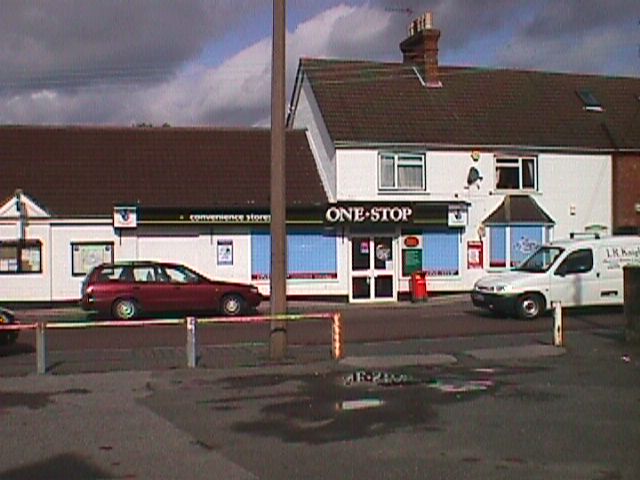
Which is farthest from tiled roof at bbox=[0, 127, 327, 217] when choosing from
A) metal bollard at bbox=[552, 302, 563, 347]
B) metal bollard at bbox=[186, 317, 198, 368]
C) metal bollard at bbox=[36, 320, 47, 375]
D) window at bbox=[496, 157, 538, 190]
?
metal bollard at bbox=[36, 320, 47, 375]

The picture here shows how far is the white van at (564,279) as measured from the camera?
78.6 ft

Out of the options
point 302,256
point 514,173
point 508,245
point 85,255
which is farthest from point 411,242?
point 85,255

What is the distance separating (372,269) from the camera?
32.8m

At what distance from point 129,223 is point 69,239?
196 cm

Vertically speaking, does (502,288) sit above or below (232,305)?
above

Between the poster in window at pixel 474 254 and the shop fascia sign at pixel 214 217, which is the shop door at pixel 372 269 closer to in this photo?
the shop fascia sign at pixel 214 217

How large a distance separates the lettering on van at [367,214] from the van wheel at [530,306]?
8727 mm

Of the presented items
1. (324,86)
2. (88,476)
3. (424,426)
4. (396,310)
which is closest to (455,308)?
(396,310)

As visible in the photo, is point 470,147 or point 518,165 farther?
point 518,165

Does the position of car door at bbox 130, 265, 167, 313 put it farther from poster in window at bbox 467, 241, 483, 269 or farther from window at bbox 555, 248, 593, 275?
poster in window at bbox 467, 241, 483, 269

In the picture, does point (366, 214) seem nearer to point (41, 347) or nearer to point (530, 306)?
point (530, 306)

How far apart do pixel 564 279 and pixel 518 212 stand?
9.56m

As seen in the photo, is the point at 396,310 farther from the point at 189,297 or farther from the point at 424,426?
the point at 424,426

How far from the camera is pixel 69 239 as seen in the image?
1205 inches
